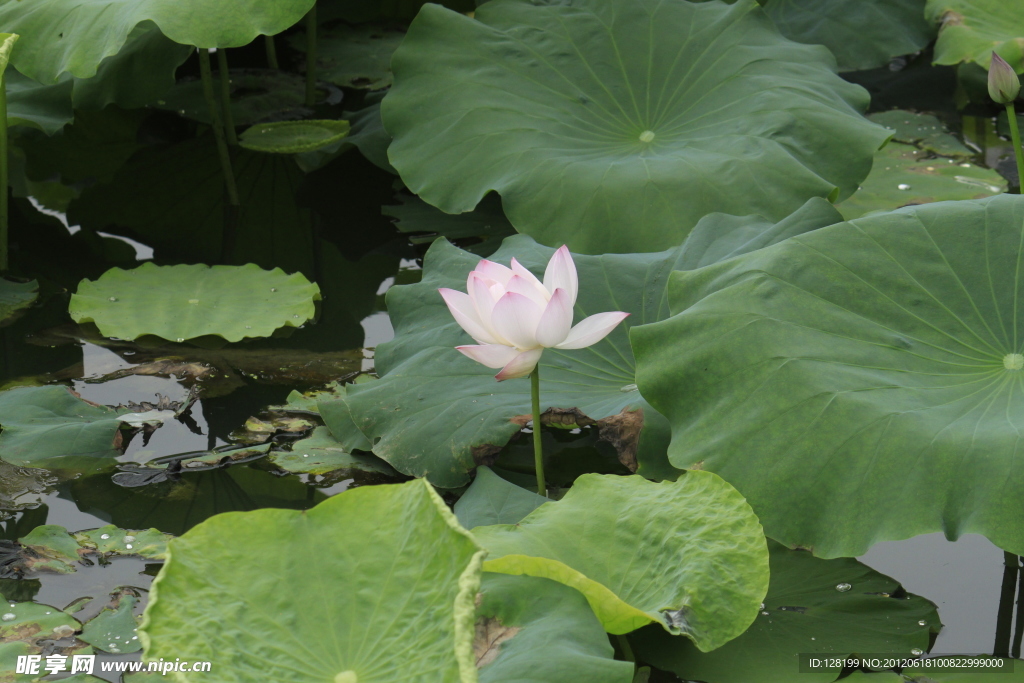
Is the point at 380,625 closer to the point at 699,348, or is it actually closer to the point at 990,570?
the point at 699,348

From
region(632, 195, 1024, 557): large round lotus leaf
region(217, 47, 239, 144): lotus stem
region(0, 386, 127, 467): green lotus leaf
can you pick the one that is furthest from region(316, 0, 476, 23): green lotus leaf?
region(632, 195, 1024, 557): large round lotus leaf

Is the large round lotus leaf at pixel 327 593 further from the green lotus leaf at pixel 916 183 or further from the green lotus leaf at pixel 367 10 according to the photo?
the green lotus leaf at pixel 367 10

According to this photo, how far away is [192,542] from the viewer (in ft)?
3.30

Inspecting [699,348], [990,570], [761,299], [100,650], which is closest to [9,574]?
[100,650]

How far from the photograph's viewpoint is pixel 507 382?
1637 millimetres

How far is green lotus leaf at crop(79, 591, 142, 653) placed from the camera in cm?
122

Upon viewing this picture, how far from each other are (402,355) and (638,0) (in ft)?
4.58

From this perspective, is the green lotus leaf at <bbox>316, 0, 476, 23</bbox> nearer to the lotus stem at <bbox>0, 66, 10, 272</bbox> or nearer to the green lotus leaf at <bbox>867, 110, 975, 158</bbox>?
the lotus stem at <bbox>0, 66, 10, 272</bbox>

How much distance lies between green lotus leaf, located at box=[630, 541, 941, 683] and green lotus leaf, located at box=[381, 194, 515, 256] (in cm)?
132

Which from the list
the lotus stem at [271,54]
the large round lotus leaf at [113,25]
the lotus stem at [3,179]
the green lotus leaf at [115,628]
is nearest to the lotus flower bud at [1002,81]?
the large round lotus leaf at [113,25]

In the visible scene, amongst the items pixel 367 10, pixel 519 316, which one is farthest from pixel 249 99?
pixel 519 316

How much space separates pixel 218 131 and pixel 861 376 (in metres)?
2.19

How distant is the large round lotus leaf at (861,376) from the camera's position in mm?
1192

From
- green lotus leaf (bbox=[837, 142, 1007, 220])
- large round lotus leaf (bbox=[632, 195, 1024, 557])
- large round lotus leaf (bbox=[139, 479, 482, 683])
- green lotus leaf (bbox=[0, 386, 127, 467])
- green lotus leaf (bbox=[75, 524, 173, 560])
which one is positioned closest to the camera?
large round lotus leaf (bbox=[139, 479, 482, 683])
